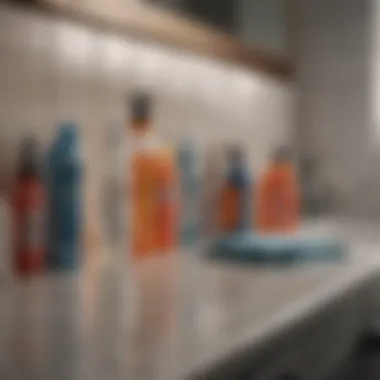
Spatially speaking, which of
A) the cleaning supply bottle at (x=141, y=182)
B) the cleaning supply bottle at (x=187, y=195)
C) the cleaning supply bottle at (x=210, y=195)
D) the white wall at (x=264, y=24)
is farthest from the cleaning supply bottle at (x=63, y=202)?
the white wall at (x=264, y=24)

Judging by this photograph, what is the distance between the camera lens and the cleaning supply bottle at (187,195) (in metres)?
1.53

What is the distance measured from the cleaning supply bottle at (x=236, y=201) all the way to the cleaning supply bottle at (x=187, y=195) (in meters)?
0.12

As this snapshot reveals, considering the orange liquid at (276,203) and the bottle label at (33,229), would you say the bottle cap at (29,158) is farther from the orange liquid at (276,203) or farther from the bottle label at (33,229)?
the orange liquid at (276,203)

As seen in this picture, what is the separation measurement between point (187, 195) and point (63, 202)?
39 centimetres

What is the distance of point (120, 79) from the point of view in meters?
1.48

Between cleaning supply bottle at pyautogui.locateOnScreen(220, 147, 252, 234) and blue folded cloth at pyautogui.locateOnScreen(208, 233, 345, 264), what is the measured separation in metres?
0.29

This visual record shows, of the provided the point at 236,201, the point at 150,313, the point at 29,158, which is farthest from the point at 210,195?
the point at 150,313

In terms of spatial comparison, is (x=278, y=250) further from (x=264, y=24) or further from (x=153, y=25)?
(x=264, y=24)

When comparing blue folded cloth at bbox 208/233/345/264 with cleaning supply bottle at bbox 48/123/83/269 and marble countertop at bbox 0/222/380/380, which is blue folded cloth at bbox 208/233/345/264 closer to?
marble countertop at bbox 0/222/380/380

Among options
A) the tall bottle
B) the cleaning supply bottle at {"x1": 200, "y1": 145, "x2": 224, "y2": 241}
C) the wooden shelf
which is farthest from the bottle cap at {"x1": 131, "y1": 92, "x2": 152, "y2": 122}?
the cleaning supply bottle at {"x1": 200, "y1": 145, "x2": 224, "y2": 241}

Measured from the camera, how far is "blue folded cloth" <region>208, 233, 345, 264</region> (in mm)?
1256

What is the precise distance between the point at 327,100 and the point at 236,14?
0.69 m

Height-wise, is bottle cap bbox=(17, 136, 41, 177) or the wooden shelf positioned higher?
the wooden shelf

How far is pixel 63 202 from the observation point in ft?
3.91
